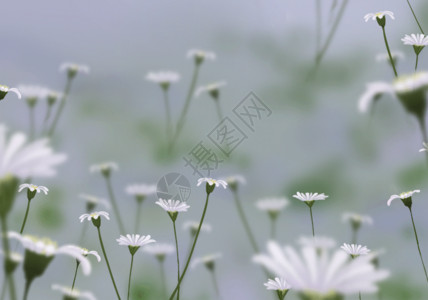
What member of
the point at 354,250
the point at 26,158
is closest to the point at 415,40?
the point at 354,250

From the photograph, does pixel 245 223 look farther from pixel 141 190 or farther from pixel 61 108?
pixel 61 108

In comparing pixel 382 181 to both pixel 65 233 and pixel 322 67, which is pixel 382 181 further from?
pixel 65 233

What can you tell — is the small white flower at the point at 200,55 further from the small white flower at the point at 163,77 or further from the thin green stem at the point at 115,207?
the thin green stem at the point at 115,207

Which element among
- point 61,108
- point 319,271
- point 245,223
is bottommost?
point 319,271

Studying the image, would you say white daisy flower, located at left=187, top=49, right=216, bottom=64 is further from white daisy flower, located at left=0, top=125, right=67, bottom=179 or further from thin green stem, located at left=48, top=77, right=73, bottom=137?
white daisy flower, located at left=0, top=125, right=67, bottom=179

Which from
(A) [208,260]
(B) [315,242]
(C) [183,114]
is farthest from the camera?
(C) [183,114]

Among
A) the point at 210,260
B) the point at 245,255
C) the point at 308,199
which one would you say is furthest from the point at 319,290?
the point at 245,255

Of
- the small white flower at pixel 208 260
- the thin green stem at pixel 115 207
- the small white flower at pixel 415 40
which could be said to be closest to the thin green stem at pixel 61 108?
the thin green stem at pixel 115 207
